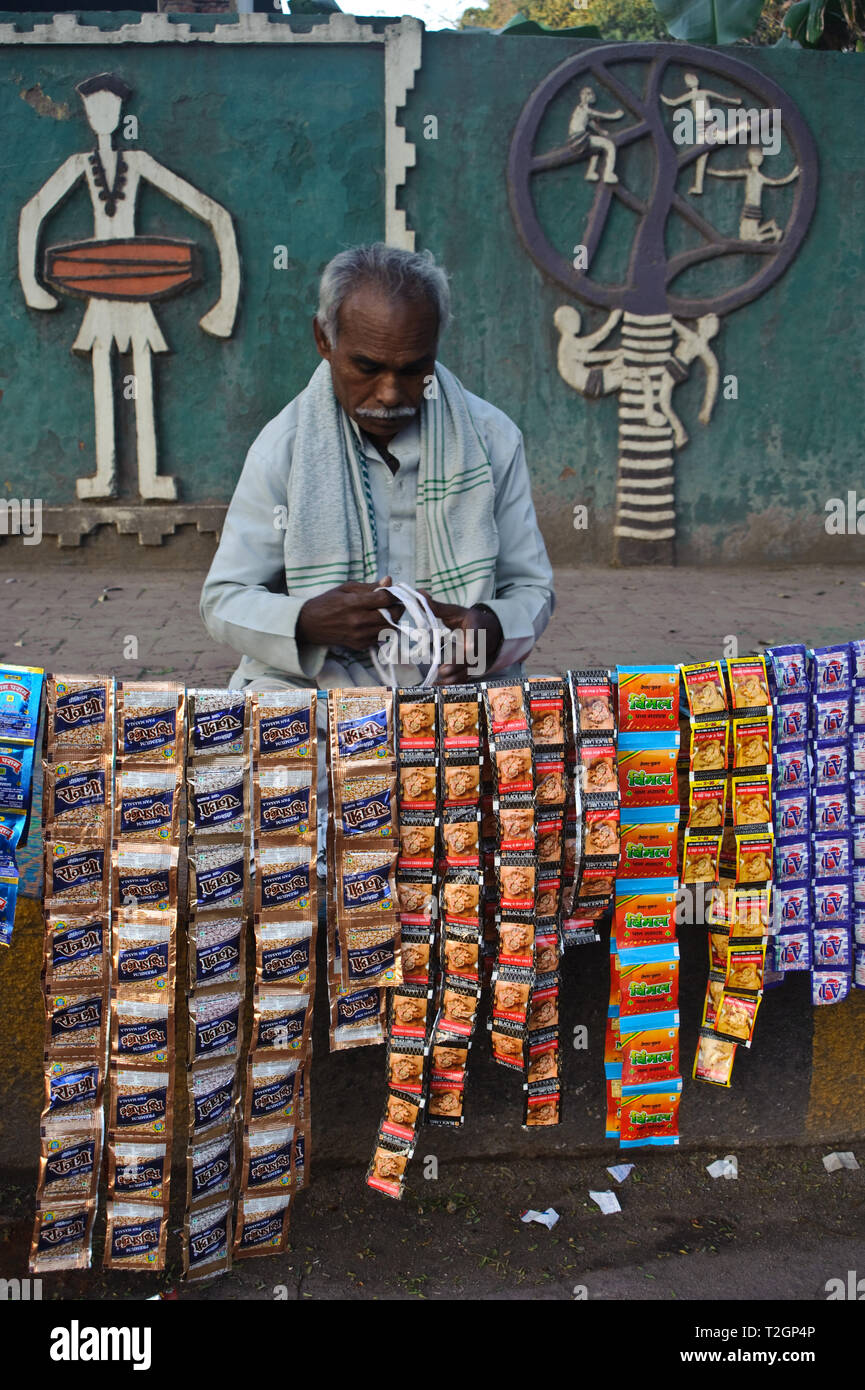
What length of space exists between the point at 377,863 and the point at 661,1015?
645mm

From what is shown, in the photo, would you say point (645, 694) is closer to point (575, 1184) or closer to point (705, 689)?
point (705, 689)

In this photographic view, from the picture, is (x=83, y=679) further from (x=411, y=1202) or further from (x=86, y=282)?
(x=86, y=282)

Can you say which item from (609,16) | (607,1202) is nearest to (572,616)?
(607,1202)

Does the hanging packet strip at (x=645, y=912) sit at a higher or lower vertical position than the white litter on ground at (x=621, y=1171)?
higher

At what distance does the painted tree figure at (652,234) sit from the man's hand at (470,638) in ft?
16.5

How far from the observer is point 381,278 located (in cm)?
227

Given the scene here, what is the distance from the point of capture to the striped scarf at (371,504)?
94.1 inches

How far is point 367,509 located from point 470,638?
356mm

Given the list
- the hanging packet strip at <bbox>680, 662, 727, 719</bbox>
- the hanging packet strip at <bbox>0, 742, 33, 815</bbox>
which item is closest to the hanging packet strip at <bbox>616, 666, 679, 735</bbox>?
the hanging packet strip at <bbox>680, 662, 727, 719</bbox>

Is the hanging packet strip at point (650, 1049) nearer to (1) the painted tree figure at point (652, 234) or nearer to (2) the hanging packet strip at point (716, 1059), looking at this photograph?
(2) the hanging packet strip at point (716, 1059)

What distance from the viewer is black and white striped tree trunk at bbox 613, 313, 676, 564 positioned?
6.99 metres

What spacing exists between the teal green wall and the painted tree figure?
3.8 inches

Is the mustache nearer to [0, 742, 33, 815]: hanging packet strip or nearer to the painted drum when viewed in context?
[0, 742, 33, 815]: hanging packet strip

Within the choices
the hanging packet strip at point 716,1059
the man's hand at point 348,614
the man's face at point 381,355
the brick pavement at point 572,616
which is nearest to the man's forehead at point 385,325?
the man's face at point 381,355
